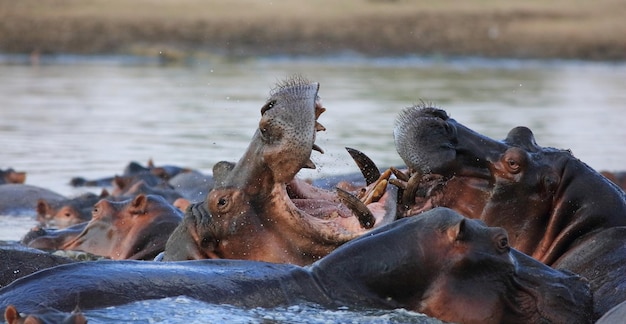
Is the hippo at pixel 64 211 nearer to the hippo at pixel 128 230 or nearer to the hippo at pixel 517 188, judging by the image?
the hippo at pixel 128 230

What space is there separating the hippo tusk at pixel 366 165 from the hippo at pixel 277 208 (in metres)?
0.24

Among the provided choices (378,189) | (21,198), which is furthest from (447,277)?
(21,198)

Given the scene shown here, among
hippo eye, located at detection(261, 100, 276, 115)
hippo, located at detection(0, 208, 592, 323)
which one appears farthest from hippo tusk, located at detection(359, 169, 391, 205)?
hippo, located at detection(0, 208, 592, 323)

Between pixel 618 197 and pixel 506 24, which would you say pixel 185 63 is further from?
pixel 618 197

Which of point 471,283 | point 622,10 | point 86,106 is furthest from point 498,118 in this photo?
point 622,10

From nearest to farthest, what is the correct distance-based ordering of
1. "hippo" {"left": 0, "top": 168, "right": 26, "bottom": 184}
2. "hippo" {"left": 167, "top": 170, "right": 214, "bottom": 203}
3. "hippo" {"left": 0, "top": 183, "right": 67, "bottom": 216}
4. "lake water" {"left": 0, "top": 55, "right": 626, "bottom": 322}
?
"hippo" {"left": 167, "top": 170, "right": 214, "bottom": 203}, "hippo" {"left": 0, "top": 183, "right": 67, "bottom": 216}, "hippo" {"left": 0, "top": 168, "right": 26, "bottom": 184}, "lake water" {"left": 0, "top": 55, "right": 626, "bottom": 322}

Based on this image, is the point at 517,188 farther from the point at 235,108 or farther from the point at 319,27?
the point at 319,27

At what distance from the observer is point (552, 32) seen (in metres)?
43.8

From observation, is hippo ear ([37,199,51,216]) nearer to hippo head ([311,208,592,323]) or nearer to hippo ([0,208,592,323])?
hippo ([0,208,592,323])

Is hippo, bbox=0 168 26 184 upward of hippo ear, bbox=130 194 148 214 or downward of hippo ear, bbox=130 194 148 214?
downward

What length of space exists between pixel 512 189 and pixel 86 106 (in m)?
16.0

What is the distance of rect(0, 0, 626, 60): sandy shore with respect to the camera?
39.6 m

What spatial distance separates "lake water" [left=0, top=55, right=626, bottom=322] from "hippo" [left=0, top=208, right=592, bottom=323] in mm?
78

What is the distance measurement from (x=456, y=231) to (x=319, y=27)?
131 ft
